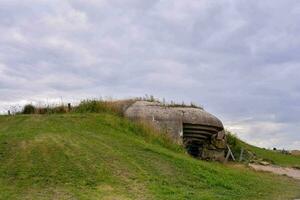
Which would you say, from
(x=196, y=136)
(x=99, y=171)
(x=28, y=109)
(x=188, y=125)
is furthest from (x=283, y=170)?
(x=28, y=109)

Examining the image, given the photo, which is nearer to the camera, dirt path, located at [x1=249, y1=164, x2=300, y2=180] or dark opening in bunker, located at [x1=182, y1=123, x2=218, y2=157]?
dirt path, located at [x1=249, y1=164, x2=300, y2=180]

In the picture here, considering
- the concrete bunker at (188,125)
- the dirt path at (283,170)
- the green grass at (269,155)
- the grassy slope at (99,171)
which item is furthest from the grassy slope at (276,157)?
the grassy slope at (99,171)

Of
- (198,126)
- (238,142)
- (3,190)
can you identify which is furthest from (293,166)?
(3,190)

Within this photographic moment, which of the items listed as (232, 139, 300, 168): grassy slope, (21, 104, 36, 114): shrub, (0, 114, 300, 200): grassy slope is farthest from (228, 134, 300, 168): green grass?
(21, 104, 36, 114): shrub

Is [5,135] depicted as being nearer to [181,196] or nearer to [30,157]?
[30,157]

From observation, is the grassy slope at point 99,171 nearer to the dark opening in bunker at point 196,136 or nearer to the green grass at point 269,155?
the dark opening in bunker at point 196,136

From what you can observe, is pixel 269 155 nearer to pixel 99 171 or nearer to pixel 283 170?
pixel 283 170

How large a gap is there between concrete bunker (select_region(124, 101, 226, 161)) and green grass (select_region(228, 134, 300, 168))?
85.0 inches

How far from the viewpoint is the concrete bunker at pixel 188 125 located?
75.9 ft

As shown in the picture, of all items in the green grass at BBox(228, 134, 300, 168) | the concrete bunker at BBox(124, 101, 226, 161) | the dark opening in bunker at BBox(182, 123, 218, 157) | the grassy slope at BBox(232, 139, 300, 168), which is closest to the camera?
the concrete bunker at BBox(124, 101, 226, 161)

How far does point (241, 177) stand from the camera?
18.0m

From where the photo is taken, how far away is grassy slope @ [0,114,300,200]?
13531mm

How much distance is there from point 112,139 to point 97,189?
5138mm

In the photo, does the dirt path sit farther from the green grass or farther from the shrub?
the shrub
